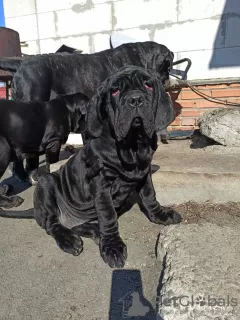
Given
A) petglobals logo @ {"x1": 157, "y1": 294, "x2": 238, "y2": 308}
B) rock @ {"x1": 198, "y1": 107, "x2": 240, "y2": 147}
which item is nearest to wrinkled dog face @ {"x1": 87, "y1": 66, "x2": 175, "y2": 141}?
petglobals logo @ {"x1": 157, "y1": 294, "x2": 238, "y2": 308}

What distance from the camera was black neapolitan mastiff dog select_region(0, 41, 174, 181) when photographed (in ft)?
11.3

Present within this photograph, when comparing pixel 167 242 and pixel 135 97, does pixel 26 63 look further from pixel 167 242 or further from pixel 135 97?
pixel 167 242

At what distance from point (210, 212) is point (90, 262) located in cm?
121

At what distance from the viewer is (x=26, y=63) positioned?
136 inches

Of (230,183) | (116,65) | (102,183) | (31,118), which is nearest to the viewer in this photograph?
(102,183)

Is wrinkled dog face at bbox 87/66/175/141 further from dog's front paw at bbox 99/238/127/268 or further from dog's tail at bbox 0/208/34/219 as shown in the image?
dog's tail at bbox 0/208/34/219

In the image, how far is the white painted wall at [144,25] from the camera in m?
4.77

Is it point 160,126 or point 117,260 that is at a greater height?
point 160,126

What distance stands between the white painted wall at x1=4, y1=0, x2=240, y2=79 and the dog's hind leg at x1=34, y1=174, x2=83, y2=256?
3.25 metres

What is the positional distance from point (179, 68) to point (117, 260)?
11.9 feet

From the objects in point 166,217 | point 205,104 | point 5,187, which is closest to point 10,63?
point 5,187

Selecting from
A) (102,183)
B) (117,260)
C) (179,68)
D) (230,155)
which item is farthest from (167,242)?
(179,68)

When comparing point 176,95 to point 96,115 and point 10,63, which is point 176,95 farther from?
point 96,115

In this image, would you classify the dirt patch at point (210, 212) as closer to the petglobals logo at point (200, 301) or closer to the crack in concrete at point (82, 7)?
Answer: the petglobals logo at point (200, 301)
